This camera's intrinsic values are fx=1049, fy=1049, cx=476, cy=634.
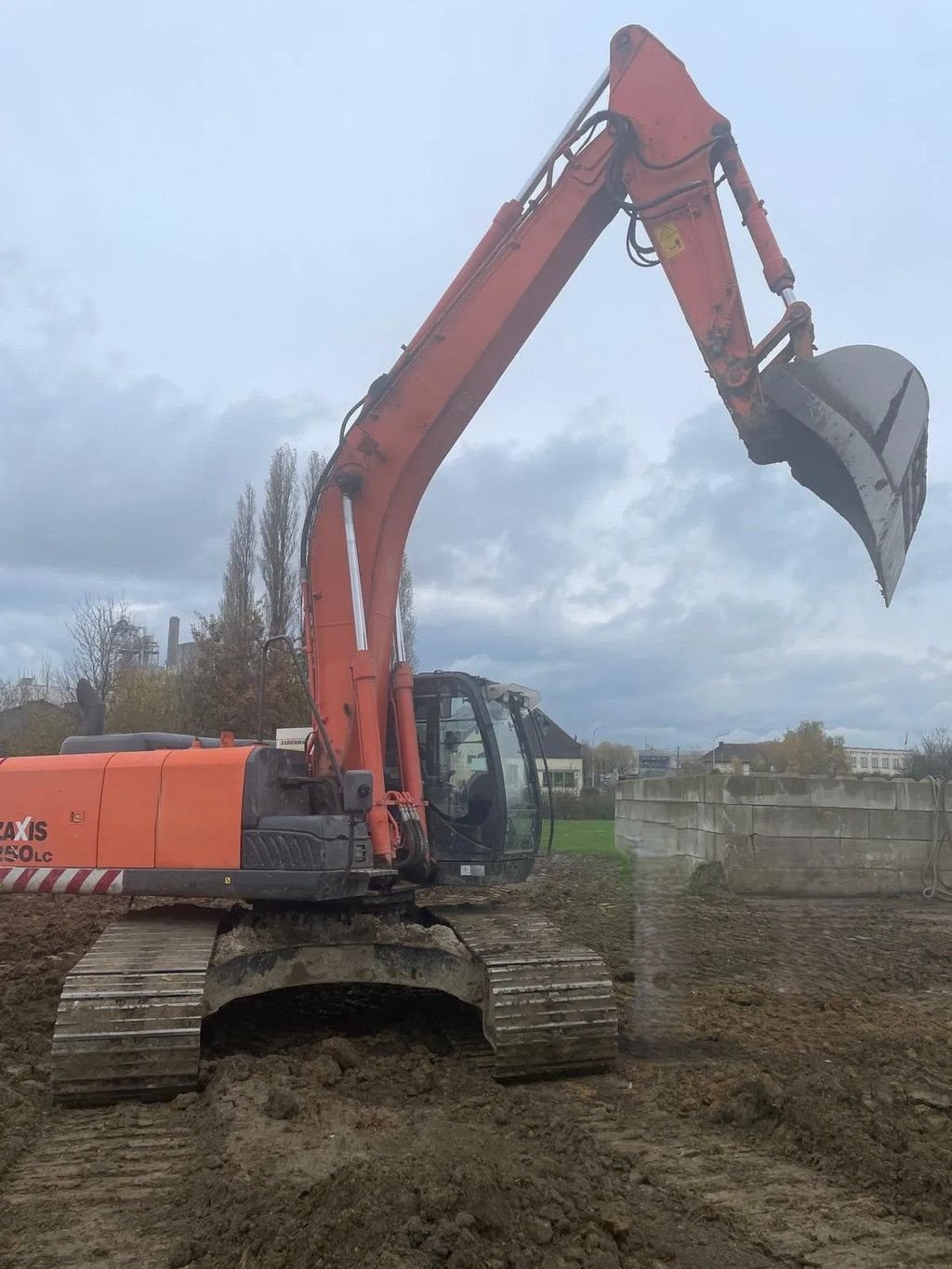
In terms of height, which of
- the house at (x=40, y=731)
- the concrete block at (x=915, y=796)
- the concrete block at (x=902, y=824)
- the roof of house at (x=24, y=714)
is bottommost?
the concrete block at (x=902, y=824)

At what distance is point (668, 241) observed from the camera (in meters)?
6.48

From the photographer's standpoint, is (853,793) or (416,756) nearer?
(416,756)

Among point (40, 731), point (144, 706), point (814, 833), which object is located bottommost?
point (814, 833)

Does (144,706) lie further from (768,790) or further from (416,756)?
(416,756)

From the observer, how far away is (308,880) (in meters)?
5.35

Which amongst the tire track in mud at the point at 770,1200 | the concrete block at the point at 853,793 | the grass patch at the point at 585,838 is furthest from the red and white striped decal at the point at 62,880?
the grass patch at the point at 585,838

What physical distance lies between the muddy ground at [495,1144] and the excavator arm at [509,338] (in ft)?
4.98

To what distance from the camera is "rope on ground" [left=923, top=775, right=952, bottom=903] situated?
11.5 metres

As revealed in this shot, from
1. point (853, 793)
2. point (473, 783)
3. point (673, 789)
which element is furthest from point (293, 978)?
point (673, 789)

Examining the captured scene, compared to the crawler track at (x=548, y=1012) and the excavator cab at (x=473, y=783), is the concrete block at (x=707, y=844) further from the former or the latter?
the crawler track at (x=548, y=1012)

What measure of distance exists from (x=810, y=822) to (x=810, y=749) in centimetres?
3864

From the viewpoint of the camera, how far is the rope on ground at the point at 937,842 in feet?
37.6

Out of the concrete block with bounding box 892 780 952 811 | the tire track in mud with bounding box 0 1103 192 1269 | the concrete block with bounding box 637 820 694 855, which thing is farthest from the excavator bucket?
the concrete block with bounding box 637 820 694 855

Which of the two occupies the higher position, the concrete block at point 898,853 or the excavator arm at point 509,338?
the excavator arm at point 509,338
